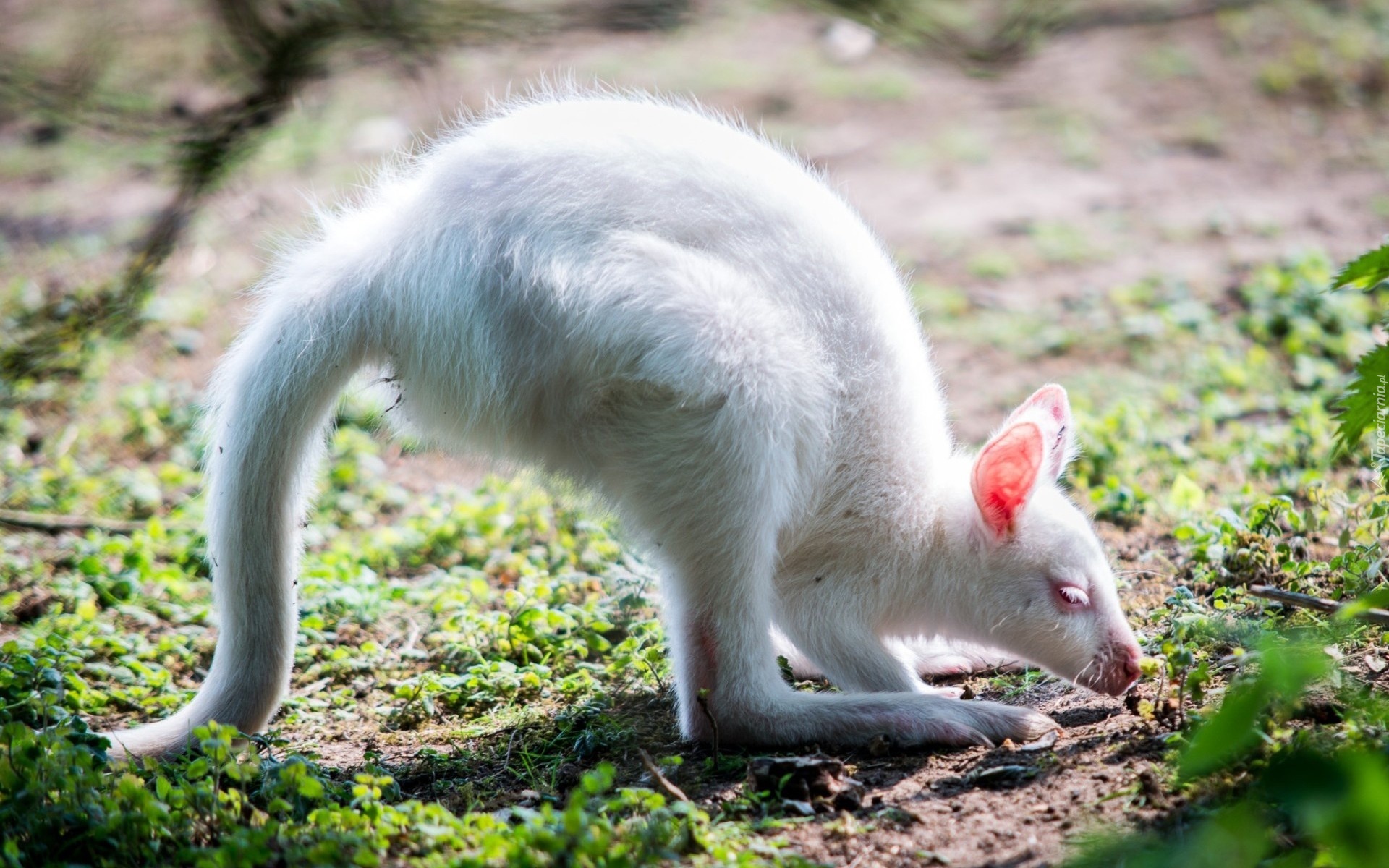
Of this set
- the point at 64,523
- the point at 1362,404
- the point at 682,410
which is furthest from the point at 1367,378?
the point at 64,523

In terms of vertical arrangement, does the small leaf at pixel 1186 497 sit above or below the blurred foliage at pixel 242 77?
below

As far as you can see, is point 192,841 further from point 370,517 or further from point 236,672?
point 370,517

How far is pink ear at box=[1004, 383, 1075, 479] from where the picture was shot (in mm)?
3664

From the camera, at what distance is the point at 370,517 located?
5.00 m

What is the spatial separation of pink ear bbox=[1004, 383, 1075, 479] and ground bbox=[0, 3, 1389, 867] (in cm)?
51

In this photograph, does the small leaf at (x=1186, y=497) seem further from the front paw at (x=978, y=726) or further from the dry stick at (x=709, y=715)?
the dry stick at (x=709, y=715)

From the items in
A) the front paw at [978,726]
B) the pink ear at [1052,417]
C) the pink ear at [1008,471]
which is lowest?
the front paw at [978,726]

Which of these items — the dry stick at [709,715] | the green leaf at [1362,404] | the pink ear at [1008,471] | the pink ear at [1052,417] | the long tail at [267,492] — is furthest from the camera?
the pink ear at [1052,417]

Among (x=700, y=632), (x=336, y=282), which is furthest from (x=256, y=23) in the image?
(x=700, y=632)

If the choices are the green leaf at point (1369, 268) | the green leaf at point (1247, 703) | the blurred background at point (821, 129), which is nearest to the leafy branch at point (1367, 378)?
the green leaf at point (1369, 268)

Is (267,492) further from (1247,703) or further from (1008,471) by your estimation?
(1247,703)

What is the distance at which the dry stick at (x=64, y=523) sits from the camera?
4633 mm

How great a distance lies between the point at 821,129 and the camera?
28.5 ft

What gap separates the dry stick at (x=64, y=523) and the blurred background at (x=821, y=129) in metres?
0.64
